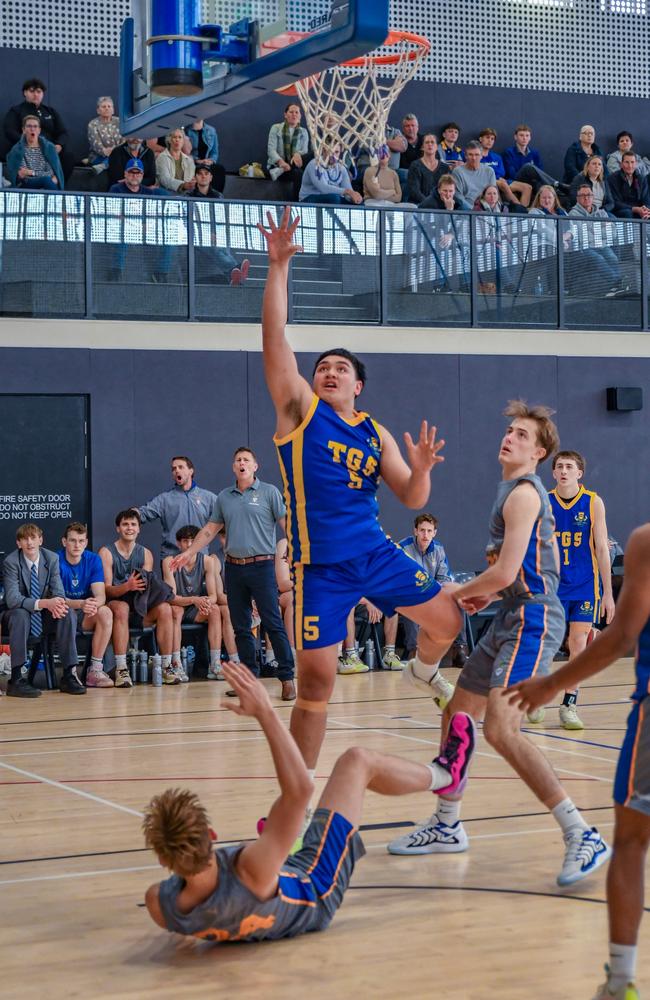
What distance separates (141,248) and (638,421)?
6.44 metres

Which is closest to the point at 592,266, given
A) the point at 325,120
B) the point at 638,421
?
the point at 638,421

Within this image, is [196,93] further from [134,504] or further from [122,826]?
[134,504]

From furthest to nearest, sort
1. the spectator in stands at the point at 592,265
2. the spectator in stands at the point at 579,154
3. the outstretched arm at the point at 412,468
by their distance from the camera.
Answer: the spectator in stands at the point at 579,154, the spectator in stands at the point at 592,265, the outstretched arm at the point at 412,468

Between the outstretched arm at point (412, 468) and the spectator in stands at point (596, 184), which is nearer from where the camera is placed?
the outstretched arm at point (412, 468)

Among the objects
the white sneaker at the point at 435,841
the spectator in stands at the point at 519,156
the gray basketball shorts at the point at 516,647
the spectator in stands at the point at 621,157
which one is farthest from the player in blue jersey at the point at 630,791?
the spectator in stands at the point at 621,157

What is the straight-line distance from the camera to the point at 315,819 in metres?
4.48

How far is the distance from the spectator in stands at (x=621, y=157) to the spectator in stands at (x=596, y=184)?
18.5 inches

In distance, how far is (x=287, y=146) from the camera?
1585 centimetres

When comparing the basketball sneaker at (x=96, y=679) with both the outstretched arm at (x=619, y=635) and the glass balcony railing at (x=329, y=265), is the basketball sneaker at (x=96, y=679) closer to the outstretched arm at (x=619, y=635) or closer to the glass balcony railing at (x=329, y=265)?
the glass balcony railing at (x=329, y=265)

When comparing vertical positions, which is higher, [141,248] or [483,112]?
[483,112]

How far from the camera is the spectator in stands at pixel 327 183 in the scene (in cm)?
1488

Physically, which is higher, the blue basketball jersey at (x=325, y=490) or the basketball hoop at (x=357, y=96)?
the basketball hoop at (x=357, y=96)

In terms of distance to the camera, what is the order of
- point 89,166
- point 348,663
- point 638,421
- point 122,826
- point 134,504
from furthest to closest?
point 638,421 < point 89,166 < point 134,504 < point 348,663 < point 122,826

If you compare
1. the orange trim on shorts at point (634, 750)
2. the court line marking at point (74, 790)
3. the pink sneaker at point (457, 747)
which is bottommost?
the court line marking at point (74, 790)
